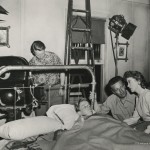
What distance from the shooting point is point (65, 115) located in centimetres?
273

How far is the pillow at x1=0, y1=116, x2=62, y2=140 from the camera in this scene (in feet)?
7.46

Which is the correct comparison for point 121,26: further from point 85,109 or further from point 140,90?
point 85,109

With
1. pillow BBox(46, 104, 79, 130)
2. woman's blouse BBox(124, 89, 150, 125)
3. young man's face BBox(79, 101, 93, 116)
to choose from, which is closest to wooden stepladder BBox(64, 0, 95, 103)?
young man's face BBox(79, 101, 93, 116)

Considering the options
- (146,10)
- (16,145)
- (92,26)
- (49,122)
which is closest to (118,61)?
(92,26)

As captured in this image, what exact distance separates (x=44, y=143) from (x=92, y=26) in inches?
119

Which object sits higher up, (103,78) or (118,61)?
(118,61)

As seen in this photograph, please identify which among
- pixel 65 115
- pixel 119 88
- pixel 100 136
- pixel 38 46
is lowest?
pixel 100 136

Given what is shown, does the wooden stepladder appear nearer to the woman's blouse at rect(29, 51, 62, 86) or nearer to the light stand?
the woman's blouse at rect(29, 51, 62, 86)

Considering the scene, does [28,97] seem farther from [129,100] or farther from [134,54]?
[134,54]

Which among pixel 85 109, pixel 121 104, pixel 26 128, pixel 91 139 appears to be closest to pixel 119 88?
pixel 121 104

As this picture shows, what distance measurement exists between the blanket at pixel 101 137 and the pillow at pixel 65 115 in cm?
7

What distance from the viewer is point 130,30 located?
525 cm

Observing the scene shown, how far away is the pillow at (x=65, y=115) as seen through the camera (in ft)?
8.73

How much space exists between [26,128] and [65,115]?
518mm
